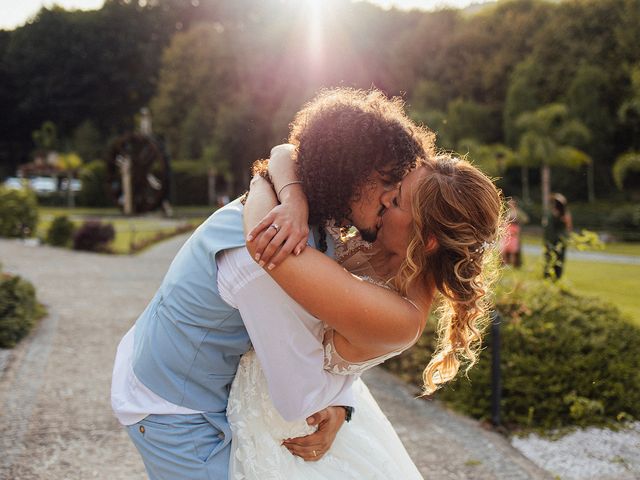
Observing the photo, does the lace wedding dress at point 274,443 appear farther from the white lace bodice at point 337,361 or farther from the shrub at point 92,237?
the shrub at point 92,237

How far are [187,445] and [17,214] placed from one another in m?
→ 20.4

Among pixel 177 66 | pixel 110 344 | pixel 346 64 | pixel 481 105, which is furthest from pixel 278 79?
pixel 110 344

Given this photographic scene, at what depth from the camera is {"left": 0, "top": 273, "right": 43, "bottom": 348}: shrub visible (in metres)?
7.05

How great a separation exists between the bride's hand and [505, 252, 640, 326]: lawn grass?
8.14 metres

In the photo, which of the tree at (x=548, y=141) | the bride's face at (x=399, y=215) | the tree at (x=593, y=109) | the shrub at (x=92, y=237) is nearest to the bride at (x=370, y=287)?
the bride's face at (x=399, y=215)

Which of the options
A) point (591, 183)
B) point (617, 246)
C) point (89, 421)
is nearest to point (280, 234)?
point (89, 421)

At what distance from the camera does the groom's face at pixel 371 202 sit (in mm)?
1869

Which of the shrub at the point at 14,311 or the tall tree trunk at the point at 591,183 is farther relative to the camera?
the tall tree trunk at the point at 591,183

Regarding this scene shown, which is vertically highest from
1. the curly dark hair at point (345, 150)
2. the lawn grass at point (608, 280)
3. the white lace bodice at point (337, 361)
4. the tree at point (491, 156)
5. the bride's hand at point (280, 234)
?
the curly dark hair at point (345, 150)

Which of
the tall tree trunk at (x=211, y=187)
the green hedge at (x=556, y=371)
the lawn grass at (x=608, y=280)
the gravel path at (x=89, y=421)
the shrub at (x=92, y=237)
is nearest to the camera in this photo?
the gravel path at (x=89, y=421)

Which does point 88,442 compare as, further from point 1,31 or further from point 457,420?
point 1,31

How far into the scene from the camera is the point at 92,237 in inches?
691

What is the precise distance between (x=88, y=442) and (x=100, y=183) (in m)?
37.3

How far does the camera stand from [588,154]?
112 ft
